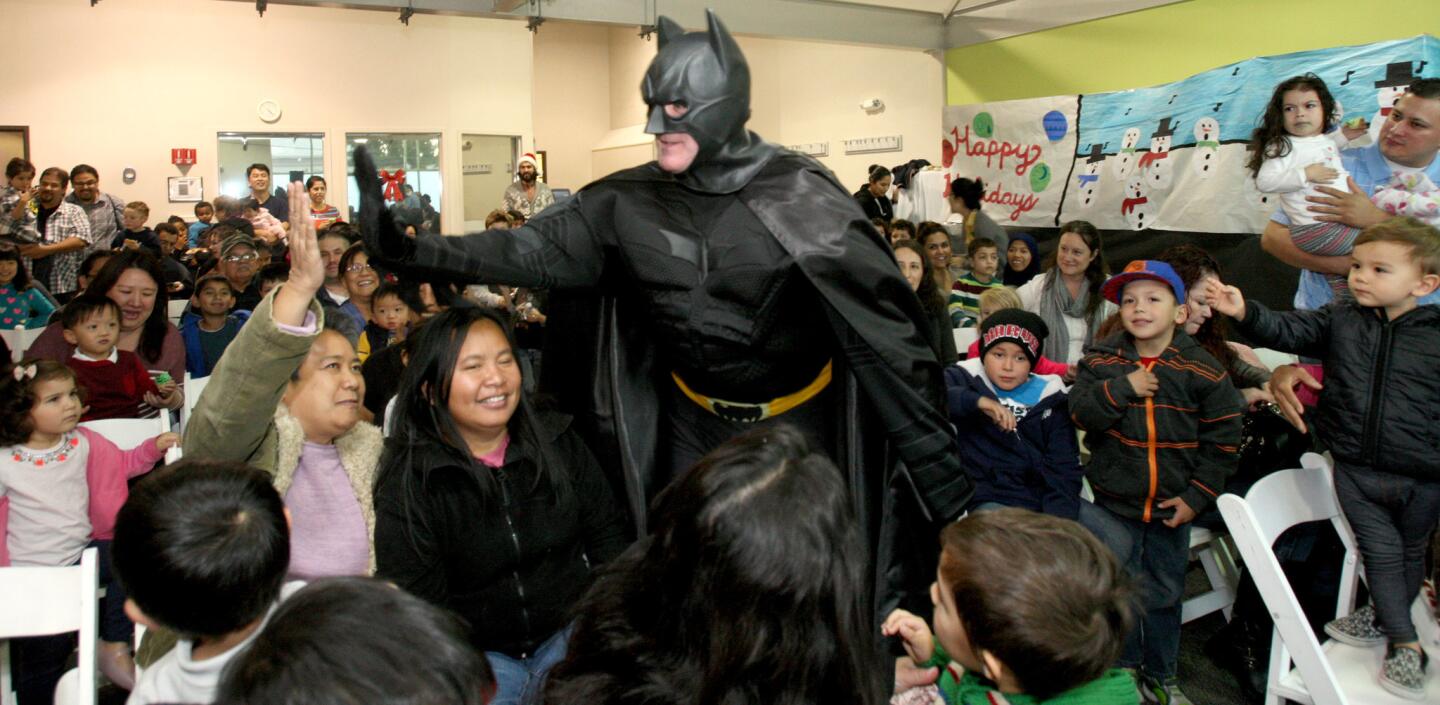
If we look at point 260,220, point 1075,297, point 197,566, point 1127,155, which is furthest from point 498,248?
point 260,220

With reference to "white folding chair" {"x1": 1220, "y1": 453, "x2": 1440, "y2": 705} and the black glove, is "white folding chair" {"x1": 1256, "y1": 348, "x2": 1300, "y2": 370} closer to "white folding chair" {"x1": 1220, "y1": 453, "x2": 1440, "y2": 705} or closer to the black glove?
"white folding chair" {"x1": 1220, "y1": 453, "x2": 1440, "y2": 705}

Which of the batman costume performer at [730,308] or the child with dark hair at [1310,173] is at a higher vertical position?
the child with dark hair at [1310,173]

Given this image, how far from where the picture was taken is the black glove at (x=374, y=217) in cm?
174

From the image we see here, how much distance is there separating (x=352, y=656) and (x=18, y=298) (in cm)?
504

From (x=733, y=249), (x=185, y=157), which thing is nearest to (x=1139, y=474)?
(x=733, y=249)

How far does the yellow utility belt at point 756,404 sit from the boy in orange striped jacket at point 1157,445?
3.81 feet

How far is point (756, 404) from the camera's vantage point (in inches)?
82.8

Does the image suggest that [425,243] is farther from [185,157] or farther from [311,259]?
[185,157]

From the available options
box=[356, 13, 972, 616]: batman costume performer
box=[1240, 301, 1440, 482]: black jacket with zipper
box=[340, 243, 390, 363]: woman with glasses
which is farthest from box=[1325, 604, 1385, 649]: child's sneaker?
box=[340, 243, 390, 363]: woman with glasses

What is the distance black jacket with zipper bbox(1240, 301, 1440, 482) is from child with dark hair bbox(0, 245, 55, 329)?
5.16m

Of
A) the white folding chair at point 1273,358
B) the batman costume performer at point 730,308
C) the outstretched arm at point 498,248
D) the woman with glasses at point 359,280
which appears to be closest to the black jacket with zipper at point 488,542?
the batman costume performer at point 730,308

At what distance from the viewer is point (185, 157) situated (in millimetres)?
9727

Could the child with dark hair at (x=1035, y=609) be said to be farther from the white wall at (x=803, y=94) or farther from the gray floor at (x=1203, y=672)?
the white wall at (x=803, y=94)

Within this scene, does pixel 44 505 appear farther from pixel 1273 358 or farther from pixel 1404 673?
pixel 1273 358
